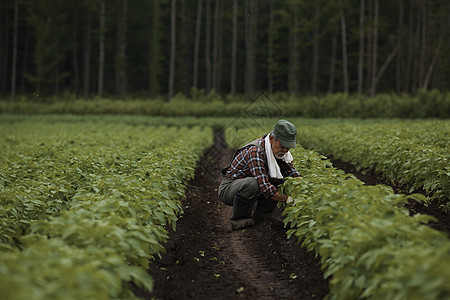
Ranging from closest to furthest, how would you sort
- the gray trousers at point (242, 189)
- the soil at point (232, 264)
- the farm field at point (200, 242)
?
1. the farm field at point (200, 242)
2. the soil at point (232, 264)
3. the gray trousers at point (242, 189)

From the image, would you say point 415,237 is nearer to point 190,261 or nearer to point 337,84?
point 190,261

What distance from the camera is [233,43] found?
1716 inches

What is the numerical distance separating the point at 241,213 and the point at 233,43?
39160 mm

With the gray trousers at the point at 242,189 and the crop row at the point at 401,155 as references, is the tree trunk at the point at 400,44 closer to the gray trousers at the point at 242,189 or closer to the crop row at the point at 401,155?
the crop row at the point at 401,155

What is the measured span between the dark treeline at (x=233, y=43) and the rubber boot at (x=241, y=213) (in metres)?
31.9

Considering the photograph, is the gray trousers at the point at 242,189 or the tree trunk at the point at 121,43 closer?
the gray trousers at the point at 242,189

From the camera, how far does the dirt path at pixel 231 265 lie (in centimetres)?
414

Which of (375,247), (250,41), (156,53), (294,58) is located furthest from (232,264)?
(156,53)

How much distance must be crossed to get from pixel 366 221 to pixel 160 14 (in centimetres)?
4294

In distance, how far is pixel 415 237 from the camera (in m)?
3.04

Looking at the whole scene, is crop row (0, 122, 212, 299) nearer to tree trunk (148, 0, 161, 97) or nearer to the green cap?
the green cap

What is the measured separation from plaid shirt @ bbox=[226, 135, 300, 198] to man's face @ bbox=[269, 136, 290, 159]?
0.17 metres

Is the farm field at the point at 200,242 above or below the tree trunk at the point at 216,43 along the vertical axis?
below

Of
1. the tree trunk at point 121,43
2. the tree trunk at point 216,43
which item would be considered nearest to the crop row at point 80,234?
the tree trunk at point 216,43
